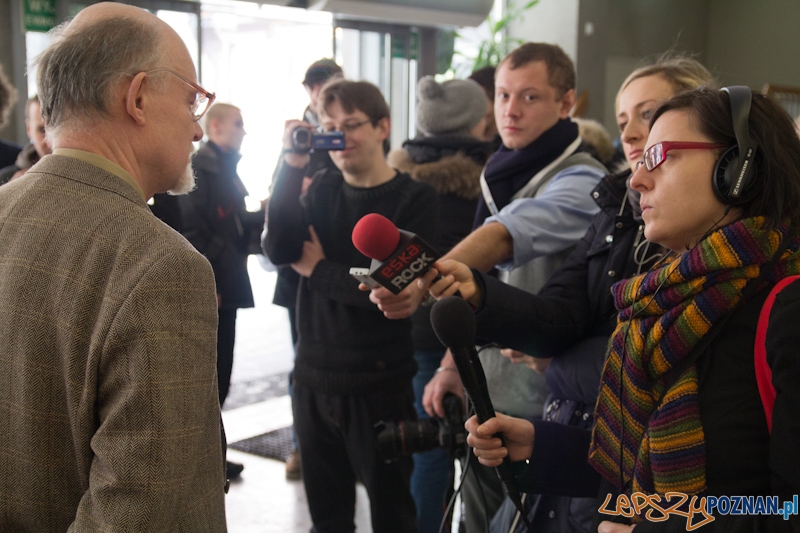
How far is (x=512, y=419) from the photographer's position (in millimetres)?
1228

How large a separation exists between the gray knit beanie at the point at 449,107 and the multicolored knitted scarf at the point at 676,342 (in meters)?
1.77

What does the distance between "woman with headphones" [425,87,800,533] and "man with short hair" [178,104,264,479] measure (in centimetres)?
205

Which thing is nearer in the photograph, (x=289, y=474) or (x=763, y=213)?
(x=763, y=213)

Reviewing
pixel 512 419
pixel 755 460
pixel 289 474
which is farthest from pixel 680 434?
pixel 289 474

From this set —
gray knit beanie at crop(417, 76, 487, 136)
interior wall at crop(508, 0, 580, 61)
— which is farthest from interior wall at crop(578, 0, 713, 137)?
gray knit beanie at crop(417, 76, 487, 136)

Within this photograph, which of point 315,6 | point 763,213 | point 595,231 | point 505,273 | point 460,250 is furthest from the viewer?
point 315,6

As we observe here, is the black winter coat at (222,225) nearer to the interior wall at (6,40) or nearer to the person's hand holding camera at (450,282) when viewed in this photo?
the person's hand holding camera at (450,282)

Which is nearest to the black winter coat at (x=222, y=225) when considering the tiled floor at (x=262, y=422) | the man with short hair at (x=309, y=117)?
the man with short hair at (x=309, y=117)

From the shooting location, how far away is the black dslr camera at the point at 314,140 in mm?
2156

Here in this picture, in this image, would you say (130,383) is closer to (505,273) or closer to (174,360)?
(174,360)

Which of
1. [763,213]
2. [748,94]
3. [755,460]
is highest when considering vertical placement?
[748,94]

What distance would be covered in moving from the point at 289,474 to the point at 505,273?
1.72 metres

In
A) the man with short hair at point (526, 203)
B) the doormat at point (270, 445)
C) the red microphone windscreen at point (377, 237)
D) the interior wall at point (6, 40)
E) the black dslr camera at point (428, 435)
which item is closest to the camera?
the red microphone windscreen at point (377, 237)

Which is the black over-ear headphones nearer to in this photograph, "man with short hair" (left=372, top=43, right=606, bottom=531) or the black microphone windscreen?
the black microphone windscreen
